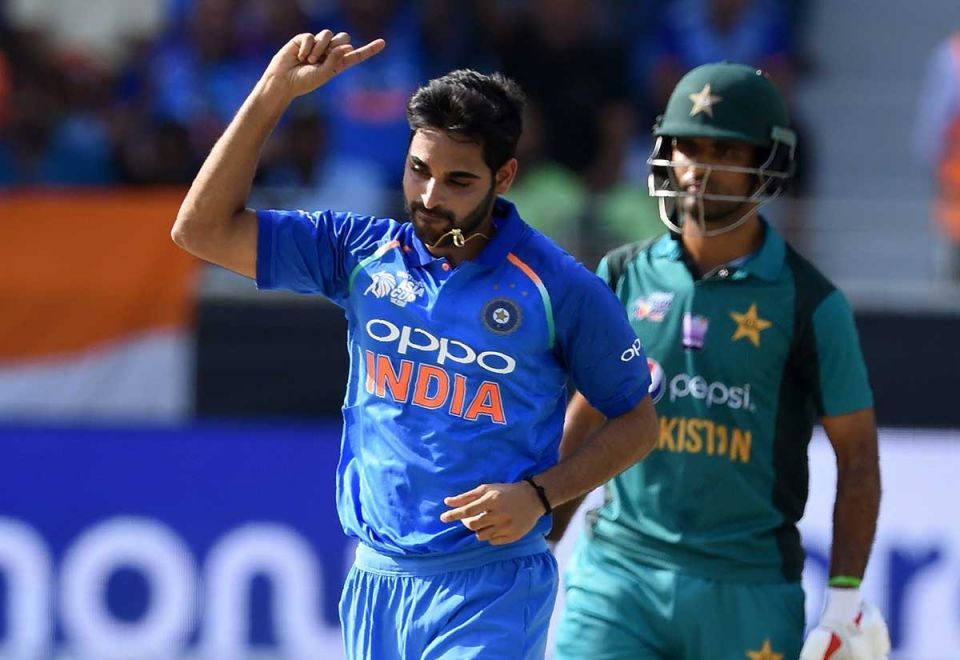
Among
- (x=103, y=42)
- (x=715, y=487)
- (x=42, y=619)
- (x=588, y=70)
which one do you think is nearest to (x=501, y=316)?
(x=715, y=487)

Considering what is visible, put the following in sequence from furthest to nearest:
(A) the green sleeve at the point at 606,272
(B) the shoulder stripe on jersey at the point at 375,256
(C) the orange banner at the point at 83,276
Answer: (C) the orange banner at the point at 83,276 → (A) the green sleeve at the point at 606,272 → (B) the shoulder stripe on jersey at the point at 375,256

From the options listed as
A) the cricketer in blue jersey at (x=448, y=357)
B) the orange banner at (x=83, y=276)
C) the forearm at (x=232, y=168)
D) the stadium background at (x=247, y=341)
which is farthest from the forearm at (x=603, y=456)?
the orange banner at (x=83, y=276)

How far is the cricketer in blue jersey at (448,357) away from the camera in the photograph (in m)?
4.07

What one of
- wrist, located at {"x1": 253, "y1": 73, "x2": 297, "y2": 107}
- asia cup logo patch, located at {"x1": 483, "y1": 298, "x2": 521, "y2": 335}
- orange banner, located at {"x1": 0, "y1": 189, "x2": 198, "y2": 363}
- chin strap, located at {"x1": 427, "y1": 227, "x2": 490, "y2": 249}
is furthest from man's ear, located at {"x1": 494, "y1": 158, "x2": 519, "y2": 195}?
orange banner, located at {"x1": 0, "y1": 189, "x2": 198, "y2": 363}

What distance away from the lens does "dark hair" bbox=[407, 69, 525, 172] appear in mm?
4043

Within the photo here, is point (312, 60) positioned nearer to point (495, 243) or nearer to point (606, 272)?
point (495, 243)

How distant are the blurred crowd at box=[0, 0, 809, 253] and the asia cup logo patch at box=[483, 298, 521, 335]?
576cm

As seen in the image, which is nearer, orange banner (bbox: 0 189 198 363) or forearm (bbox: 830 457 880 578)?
forearm (bbox: 830 457 880 578)

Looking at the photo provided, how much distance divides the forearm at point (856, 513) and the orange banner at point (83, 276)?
188 inches

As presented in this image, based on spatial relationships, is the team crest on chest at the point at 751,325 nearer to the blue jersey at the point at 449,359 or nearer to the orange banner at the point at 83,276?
the blue jersey at the point at 449,359

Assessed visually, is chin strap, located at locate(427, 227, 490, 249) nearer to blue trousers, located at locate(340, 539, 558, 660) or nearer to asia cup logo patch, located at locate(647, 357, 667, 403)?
blue trousers, located at locate(340, 539, 558, 660)

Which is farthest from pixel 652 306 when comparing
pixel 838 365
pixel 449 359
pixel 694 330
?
pixel 449 359

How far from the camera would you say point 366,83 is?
35.1 ft

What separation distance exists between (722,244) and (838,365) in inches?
19.4
